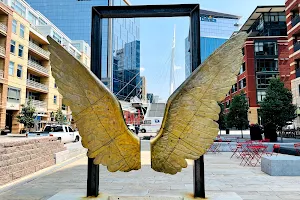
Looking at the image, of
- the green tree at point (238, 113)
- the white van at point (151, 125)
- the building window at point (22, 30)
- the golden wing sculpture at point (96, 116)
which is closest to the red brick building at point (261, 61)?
the green tree at point (238, 113)

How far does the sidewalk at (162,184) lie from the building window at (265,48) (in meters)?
38.3

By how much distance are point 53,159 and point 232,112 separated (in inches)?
870

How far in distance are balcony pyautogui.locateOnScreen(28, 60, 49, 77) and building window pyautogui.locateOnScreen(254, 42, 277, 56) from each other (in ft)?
111

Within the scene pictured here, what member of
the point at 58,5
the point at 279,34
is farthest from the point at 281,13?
the point at 58,5

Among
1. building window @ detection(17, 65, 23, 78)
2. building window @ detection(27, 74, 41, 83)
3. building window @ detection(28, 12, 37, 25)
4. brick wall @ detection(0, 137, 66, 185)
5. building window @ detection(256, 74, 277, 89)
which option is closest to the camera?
brick wall @ detection(0, 137, 66, 185)

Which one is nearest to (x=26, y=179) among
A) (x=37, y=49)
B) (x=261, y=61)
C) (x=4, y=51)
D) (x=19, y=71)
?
(x=4, y=51)

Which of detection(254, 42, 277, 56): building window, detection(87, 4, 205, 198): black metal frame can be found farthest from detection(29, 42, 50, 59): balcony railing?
detection(254, 42, 277, 56): building window

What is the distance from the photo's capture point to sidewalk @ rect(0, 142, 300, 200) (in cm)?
600

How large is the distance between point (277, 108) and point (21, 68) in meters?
27.9

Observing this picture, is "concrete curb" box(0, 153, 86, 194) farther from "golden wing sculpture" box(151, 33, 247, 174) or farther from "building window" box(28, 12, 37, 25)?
"building window" box(28, 12, 37, 25)

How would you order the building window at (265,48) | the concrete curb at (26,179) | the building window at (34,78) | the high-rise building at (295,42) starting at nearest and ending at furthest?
1. the concrete curb at (26,179)
2. the high-rise building at (295,42)
3. the building window at (34,78)
4. the building window at (265,48)

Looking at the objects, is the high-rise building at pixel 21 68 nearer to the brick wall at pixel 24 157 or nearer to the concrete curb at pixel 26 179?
the brick wall at pixel 24 157

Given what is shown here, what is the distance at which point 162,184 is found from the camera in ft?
23.3

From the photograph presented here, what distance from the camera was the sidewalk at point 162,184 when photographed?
236 inches
